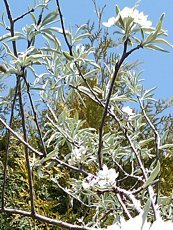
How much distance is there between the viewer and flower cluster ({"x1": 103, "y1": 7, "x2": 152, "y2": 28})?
99 centimetres

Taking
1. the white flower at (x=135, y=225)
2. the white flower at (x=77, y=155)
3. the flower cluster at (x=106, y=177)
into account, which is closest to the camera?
the white flower at (x=135, y=225)

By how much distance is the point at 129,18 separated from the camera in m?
1.00

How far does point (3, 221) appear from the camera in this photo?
307 centimetres

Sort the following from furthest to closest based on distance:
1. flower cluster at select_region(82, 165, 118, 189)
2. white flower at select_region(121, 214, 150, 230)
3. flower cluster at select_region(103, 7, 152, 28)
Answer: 1. flower cluster at select_region(82, 165, 118, 189)
2. flower cluster at select_region(103, 7, 152, 28)
3. white flower at select_region(121, 214, 150, 230)

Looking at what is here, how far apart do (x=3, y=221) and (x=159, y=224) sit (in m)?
2.62

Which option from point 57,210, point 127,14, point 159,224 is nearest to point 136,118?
point 127,14

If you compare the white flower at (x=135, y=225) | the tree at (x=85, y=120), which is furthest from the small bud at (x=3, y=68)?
the white flower at (x=135, y=225)

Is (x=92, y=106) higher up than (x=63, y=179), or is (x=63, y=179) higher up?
(x=92, y=106)

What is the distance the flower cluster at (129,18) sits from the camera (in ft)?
3.26

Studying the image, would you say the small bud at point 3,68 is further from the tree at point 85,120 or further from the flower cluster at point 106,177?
the flower cluster at point 106,177

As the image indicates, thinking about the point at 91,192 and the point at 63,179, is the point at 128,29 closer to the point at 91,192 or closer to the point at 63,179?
the point at 91,192

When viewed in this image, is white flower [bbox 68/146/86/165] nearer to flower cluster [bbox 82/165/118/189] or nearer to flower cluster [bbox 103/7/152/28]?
flower cluster [bbox 82/165/118/189]

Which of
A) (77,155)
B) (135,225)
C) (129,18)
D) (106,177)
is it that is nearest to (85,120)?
(77,155)

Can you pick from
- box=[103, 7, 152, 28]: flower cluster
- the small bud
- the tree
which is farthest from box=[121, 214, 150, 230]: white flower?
the small bud
